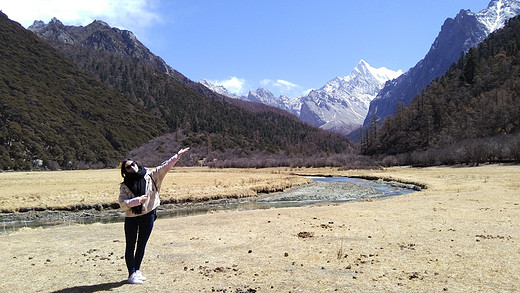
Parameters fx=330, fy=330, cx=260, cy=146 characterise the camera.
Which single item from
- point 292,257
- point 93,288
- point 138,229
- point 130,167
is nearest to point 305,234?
point 292,257

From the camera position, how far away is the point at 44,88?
142625 millimetres

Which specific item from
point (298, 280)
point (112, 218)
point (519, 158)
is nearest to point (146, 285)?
point (298, 280)

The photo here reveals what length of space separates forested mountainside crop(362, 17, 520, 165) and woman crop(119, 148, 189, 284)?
68.6m

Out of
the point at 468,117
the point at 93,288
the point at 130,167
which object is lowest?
the point at 93,288

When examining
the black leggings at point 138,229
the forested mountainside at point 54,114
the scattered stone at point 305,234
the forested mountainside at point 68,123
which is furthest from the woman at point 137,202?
the forested mountainside at point 54,114

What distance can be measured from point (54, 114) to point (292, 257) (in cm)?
14095

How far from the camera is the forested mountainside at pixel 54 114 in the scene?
9838 centimetres

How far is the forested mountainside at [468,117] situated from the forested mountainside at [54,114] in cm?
10641

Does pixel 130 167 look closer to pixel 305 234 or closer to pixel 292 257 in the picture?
pixel 292 257

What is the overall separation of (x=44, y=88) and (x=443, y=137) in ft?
510

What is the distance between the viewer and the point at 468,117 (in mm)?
97188

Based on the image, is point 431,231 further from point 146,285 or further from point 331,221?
point 146,285

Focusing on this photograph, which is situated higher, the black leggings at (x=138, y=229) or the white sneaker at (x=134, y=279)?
the black leggings at (x=138, y=229)

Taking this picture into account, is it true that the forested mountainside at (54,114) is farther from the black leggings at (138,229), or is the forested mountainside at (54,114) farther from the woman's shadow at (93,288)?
the black leggings at (138,229)
